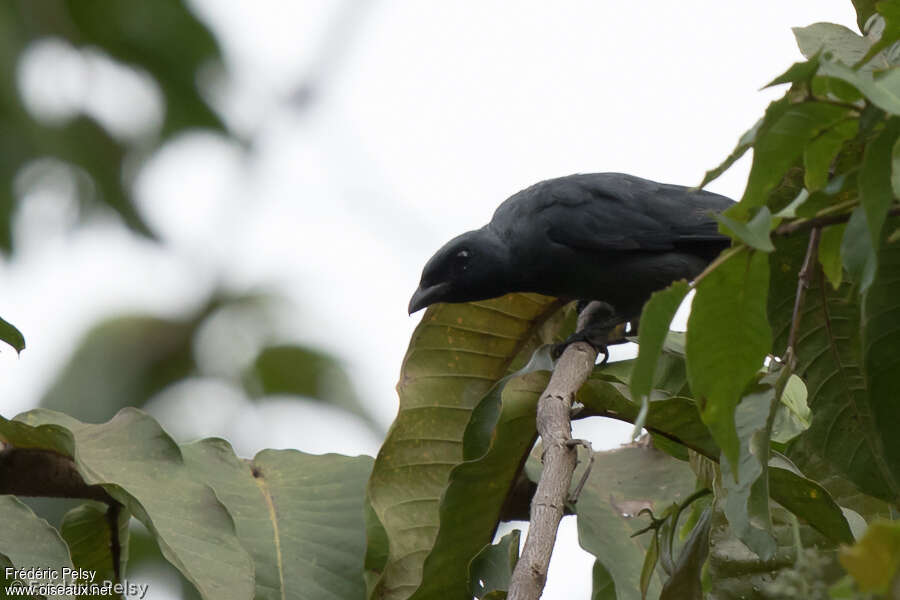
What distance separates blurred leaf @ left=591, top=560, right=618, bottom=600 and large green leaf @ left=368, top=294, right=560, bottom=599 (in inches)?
16.2

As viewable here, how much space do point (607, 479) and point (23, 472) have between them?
1484 millimetres

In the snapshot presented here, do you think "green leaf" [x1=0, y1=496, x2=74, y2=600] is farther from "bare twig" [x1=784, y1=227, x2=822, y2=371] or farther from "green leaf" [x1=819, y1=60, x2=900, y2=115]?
"green leaf" [x1=819, y1=60, x2=900, y2=115]

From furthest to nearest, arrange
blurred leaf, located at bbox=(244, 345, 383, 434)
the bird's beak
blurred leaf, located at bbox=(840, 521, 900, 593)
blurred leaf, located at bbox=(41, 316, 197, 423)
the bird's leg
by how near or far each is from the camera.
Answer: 1. blurred leaf, located at bbox=(41, 316, 197, 423)
2. blurred leaf, located at bbox=(244, 345, 383, 434)
3. the bird's beak
4. the bird's leg
5. blurred leaf, located at bbox=(840, 521, 900, 593)

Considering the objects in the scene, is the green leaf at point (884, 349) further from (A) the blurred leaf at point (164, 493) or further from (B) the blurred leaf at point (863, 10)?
(A) the blurred leaf at point (164, 493)

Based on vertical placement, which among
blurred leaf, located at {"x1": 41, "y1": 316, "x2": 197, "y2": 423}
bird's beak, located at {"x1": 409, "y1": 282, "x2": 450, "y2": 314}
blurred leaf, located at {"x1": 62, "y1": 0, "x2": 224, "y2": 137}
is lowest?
bird's beak, located at {"x1": 409, "y1": 282, "x2": 450, "y2": 314}

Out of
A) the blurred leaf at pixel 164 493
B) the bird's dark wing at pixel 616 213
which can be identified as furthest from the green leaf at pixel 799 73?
the bird's dark wing at pixel 616 213

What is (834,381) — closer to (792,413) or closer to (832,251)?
(792,413)

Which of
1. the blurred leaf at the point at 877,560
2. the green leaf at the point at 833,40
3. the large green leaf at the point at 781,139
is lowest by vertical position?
the blurred leaf at the point at 877,560

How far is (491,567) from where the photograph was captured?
220 centimetres

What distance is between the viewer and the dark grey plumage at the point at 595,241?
3824 millimetres

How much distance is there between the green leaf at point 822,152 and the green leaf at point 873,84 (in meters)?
0.13

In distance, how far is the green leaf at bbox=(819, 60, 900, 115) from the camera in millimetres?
1107

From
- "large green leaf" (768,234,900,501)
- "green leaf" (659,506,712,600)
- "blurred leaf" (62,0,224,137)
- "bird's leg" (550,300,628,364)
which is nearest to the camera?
"green leaf" (659,506,712,600)

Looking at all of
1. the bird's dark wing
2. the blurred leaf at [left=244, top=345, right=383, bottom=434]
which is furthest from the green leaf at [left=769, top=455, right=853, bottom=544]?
the blurred leaf at [left=244, top=345, right=383, bottom=434]
